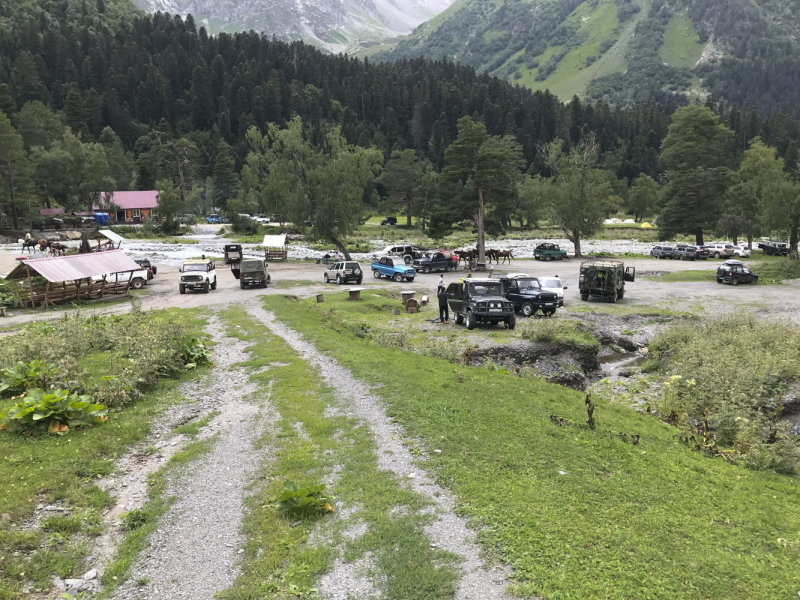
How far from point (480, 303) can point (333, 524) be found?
59.7 ft

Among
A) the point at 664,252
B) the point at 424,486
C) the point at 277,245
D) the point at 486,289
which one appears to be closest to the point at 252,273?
the point at 486,289

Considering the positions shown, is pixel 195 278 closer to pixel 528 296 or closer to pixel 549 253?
pixel 528 296

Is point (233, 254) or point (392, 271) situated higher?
point (233, 254)

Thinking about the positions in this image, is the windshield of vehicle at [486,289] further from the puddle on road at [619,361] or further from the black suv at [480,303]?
the puddle on road at [619,361]

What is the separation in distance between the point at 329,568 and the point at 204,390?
9.02 metres

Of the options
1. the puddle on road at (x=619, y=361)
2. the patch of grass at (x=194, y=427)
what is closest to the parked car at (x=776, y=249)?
the puddle on road at (x=619, y=361)

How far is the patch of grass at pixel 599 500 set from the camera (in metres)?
6.18

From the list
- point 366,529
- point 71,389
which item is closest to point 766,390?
point 366,529

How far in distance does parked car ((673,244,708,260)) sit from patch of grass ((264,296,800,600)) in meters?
53.8

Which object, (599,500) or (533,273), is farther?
(533,273)

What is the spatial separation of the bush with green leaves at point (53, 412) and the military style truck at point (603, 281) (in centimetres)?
2962

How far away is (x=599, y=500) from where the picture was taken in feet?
26.3

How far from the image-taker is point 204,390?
14.2 m

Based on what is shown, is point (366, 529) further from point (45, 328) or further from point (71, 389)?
point (45, 328)
